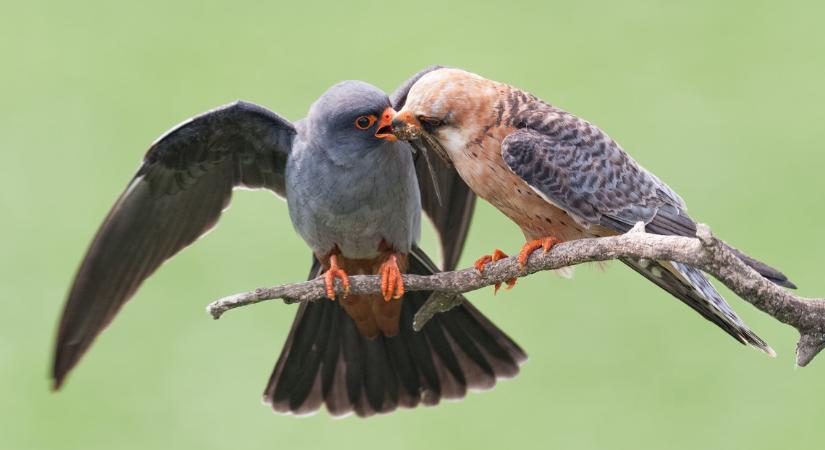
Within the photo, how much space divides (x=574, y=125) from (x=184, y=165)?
1926 mm

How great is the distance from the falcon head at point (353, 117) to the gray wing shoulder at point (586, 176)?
638 millimetres

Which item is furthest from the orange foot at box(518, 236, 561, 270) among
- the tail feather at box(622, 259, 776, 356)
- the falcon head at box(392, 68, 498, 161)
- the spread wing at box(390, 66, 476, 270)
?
the spread wing at box(390, 66, 476, 270)

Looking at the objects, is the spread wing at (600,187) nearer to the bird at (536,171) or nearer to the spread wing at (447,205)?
the bird at (536,171)

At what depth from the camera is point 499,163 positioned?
4.31 meters

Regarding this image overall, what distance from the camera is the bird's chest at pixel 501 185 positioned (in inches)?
170

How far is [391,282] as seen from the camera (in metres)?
4.91

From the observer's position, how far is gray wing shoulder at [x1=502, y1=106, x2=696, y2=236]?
4.27m

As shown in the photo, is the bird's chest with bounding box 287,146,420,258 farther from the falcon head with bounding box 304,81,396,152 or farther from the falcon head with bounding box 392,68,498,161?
the falcon head with bounding box 392,68,498,161

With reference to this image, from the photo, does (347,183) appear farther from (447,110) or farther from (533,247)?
(533,247)

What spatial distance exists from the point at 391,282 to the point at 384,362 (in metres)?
1.03

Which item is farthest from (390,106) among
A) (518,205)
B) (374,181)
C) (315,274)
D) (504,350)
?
(504,350)

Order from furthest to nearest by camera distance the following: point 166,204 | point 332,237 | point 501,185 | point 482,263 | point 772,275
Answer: point 166,204 → point 332,237 → point 482,263 → point 501,185 → point 772,275

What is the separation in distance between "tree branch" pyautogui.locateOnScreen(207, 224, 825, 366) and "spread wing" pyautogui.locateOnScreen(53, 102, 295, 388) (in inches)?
44.6

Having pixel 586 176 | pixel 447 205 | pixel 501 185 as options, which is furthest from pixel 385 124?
pixel 447 205
